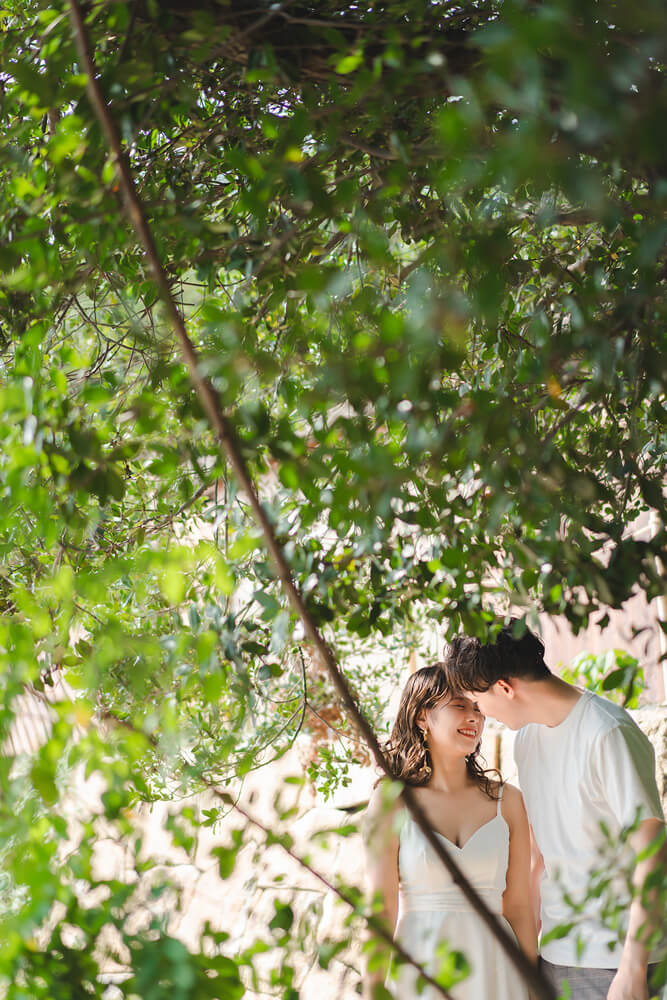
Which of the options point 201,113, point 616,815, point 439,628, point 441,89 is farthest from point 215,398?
point 439,628

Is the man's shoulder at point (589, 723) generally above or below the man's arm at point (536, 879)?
above

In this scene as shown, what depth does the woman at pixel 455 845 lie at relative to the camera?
2.76 metres

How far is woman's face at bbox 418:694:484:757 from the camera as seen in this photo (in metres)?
3.01

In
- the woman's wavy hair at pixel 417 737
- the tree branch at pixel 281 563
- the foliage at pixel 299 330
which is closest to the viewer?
the tree branch at pixel 281 563

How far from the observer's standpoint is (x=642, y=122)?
1.76 feet

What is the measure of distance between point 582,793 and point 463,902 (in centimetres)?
69

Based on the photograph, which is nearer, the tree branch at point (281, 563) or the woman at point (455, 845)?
the tree branch at point (281, 563)

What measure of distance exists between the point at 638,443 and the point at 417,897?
7.02ft

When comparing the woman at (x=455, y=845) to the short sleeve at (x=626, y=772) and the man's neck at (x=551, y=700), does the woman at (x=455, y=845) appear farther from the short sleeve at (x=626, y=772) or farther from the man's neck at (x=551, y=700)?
the short sleeve at (x=626, y=772)

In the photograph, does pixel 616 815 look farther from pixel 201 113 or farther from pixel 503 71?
pixel 503 71

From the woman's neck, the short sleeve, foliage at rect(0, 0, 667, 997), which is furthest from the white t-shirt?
foliage at rect(0, 0, 667, 997)

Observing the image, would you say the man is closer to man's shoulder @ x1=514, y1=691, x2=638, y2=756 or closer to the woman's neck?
man's shoulder @ x1=514, y1=691, x2=638, y2=756

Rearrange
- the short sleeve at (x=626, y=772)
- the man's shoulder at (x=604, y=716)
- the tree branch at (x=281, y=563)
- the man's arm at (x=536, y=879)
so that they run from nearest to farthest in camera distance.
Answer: the tree branch at (x=281, y=563) → the short sleeve at (x=626, y=772) → the man's shoulder at (x=604, y=716) → the man's arm at (x=536, y=879)

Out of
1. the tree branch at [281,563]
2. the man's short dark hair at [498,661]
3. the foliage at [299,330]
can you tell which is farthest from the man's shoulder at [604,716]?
the tree branch at [281,563]
